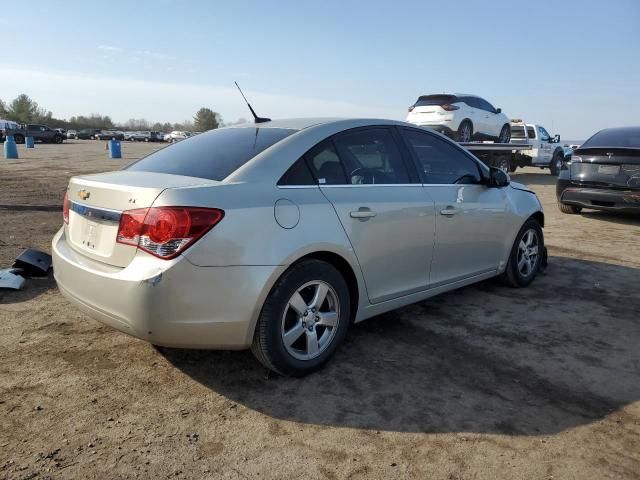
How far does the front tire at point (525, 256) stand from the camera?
5.18 m

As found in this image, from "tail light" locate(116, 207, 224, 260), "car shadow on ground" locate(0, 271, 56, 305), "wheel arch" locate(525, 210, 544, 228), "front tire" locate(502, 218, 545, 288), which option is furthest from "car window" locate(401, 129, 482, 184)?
"car shadow on ground" locate(0, 271, 56, 305)

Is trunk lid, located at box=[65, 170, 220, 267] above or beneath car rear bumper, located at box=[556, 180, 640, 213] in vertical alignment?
above

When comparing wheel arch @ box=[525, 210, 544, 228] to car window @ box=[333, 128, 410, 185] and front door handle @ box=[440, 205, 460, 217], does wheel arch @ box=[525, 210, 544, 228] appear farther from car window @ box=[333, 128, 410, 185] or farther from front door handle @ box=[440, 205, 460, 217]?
car window @ box=[333, 128, 410, 185]

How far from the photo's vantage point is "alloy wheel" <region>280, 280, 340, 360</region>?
318 cm

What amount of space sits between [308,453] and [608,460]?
143cm

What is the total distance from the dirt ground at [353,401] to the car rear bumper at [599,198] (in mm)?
4634

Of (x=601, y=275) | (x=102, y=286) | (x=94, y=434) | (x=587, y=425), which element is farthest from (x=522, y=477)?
(x=601, y=275)

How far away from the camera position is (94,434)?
8.71 ft

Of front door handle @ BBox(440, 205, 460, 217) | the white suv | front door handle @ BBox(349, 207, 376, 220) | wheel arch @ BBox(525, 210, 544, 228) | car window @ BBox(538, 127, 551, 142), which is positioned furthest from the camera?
car window @ BBox(538, 127, 551, 142)

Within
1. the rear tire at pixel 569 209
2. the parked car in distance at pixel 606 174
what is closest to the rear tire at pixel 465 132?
the rear tire at pixel 569 209

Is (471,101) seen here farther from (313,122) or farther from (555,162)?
(313,122)

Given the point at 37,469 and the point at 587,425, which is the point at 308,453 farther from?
the point at 587,425

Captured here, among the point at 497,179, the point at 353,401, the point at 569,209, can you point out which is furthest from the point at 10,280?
the point at 569,209

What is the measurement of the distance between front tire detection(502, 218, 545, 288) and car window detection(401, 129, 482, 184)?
37.5 inches
